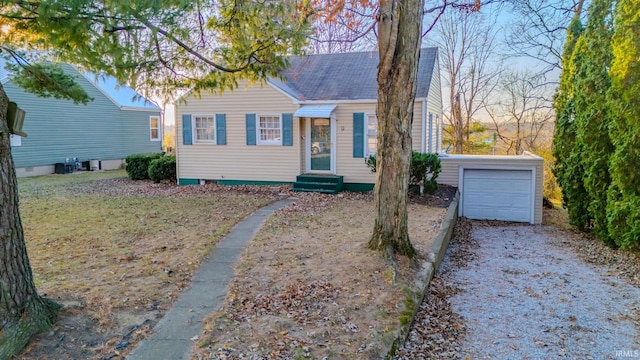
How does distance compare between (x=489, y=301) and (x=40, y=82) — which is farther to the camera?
(x=40, y=82)

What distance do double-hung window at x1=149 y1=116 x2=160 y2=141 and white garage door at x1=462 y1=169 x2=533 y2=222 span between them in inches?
694

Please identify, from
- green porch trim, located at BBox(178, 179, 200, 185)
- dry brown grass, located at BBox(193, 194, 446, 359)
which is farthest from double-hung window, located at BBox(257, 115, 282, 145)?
dry brown grass, located at BBox(193, 194, 446, 359)

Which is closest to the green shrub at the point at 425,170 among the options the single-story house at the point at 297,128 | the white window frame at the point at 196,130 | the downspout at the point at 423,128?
the downspout at the point at 423,128

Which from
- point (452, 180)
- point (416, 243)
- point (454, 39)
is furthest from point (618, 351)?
point (454, 39)

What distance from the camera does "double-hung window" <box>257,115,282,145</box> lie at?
43.1ft

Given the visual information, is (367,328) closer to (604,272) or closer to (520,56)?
(604,272)

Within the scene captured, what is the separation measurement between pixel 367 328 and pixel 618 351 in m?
2.49

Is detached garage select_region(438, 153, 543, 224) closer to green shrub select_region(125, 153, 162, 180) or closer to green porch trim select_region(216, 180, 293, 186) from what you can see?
green porch trim select_region(216, 180, 293, 186)

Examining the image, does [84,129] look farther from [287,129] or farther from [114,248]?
[114,248]

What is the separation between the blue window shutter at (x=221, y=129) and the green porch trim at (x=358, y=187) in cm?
419

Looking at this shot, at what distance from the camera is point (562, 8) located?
619 inches

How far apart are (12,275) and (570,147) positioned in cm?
1160

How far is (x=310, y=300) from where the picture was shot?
447 cm

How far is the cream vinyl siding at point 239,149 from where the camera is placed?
13000mm
